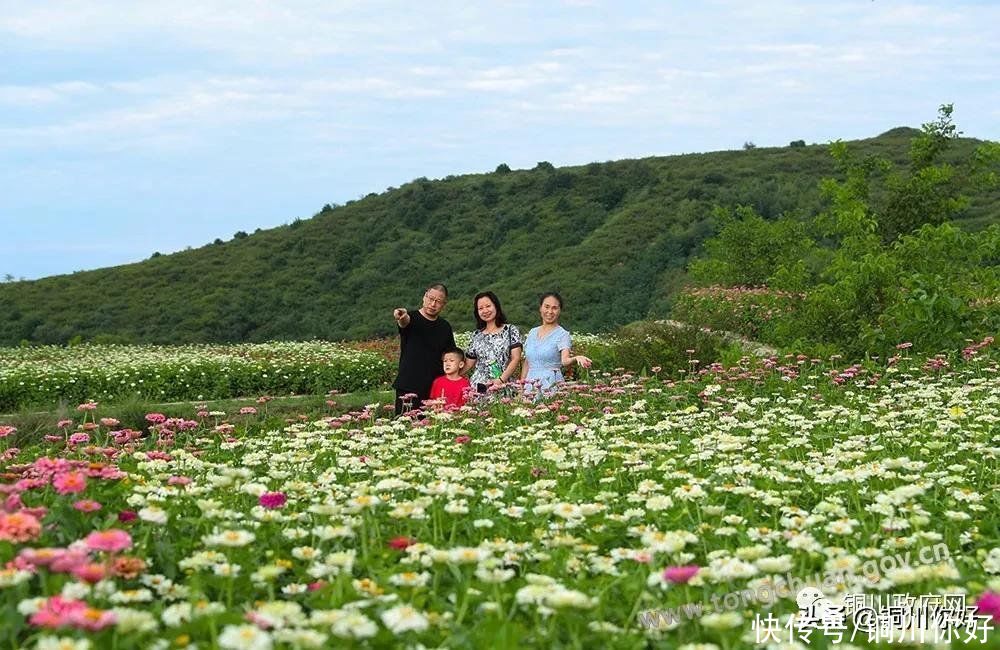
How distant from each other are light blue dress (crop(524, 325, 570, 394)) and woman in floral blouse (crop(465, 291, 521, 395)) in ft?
0.42

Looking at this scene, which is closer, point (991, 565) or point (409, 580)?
point (409, 580)

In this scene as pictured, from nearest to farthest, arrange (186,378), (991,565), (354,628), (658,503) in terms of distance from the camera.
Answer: (354,628) < (991,565) < (658,503) < (186,378)

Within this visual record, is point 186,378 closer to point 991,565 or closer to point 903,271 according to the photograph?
point 903,271

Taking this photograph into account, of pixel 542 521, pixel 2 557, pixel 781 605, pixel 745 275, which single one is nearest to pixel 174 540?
pixel 2 557

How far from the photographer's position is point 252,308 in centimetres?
4781

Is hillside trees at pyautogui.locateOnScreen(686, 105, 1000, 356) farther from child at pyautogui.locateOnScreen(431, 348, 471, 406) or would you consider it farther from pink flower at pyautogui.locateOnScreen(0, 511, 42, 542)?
pink flower at pyautogui.locateOnScreen(0, 511, 42, 542)

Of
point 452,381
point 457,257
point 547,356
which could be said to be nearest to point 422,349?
point 452,381

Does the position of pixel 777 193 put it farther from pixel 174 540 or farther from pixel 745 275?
pixel 174 540

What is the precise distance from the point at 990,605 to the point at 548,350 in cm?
658

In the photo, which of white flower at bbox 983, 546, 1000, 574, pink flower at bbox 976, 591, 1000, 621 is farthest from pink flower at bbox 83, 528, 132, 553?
white flower at bbox 983, 546, 1000, 574

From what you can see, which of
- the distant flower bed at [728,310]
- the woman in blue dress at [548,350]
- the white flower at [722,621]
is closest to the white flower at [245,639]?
the white flower at [722,621]

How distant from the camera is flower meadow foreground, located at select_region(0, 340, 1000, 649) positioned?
2705 millimetres

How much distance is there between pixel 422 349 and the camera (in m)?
9.25

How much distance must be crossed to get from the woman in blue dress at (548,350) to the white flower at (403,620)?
6444 millimetres
